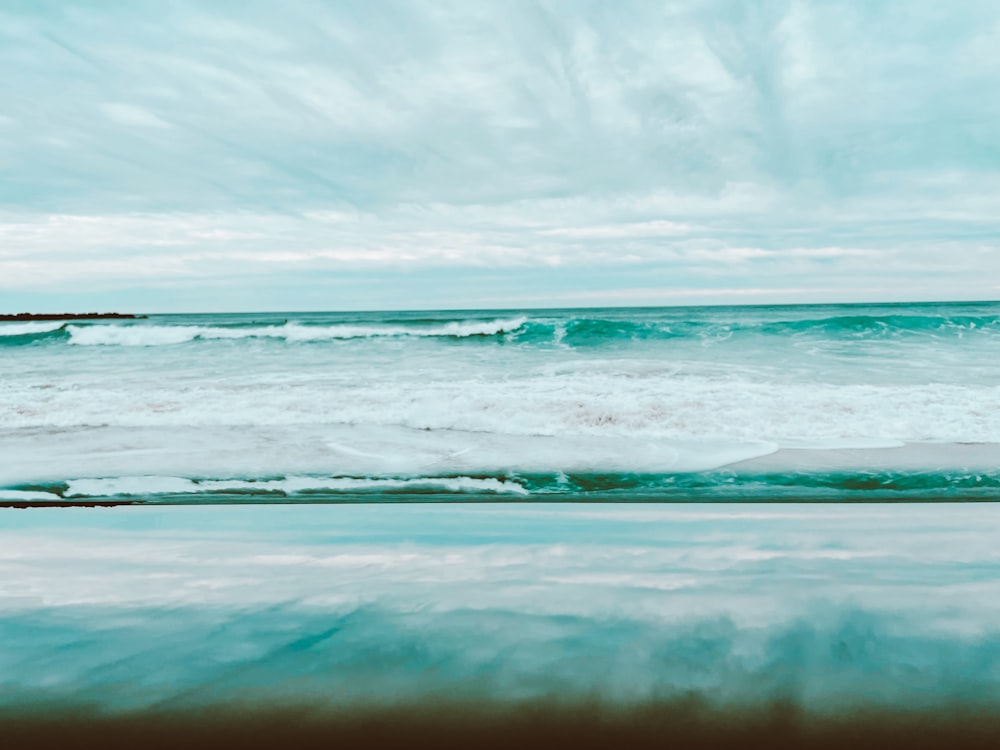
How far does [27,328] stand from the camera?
2334 cm

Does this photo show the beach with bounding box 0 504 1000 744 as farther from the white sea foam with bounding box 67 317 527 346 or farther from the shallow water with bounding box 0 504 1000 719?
the white sea foam with bounding box 67 317 527 346

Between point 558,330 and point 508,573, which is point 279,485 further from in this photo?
point 558,330

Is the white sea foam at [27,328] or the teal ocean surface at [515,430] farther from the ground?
the white sea foam at [27,328]

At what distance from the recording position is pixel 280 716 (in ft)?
5.84

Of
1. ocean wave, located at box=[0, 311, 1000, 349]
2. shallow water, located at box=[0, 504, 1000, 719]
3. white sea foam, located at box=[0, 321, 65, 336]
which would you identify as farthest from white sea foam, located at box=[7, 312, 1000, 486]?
white sea foam, located at box=[0, 321, 65, 336]

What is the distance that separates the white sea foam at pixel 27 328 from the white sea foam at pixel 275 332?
35.5 inches

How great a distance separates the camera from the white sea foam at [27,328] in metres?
22.7

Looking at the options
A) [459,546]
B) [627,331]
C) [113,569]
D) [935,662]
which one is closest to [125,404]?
[113,569]

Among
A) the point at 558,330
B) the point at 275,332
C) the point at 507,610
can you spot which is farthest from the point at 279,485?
the point at 275,332

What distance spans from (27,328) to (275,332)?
880cm

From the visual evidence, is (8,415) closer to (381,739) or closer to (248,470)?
(248,470)

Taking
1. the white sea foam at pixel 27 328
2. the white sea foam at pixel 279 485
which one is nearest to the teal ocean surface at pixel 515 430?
the white sea foam at pixel 279 485

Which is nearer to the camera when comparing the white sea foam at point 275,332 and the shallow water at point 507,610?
the shallow water at point 507,610

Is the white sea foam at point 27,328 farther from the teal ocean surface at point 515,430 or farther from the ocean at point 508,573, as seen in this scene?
the ocean at point 508,573
